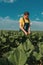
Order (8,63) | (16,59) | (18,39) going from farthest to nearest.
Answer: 1. (18,39)
2. (16,59)
3. (8,63)

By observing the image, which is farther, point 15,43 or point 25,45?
point 15,43

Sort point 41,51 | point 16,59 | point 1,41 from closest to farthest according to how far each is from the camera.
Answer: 1. point 16,59
2. point 41,51
3. point 1,41

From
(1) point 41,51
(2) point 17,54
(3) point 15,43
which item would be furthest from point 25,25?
(2) point 17,54

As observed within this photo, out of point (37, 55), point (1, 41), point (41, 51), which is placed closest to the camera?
point (37, 55)

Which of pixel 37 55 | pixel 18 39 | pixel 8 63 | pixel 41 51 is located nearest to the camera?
pixel 8 63

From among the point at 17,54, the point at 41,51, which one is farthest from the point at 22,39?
the point at 17,54

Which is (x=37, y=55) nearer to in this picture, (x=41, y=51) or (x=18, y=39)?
(x=41, y=51)

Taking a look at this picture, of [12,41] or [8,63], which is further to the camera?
[12,41]

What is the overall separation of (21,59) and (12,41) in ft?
16.1

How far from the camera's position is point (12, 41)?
698 centimetres

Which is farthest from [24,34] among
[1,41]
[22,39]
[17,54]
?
[17,54]

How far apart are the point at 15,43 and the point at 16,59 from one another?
5118 millimetres

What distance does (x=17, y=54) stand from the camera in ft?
6.97

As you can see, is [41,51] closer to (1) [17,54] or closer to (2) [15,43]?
(1) [17,54]
